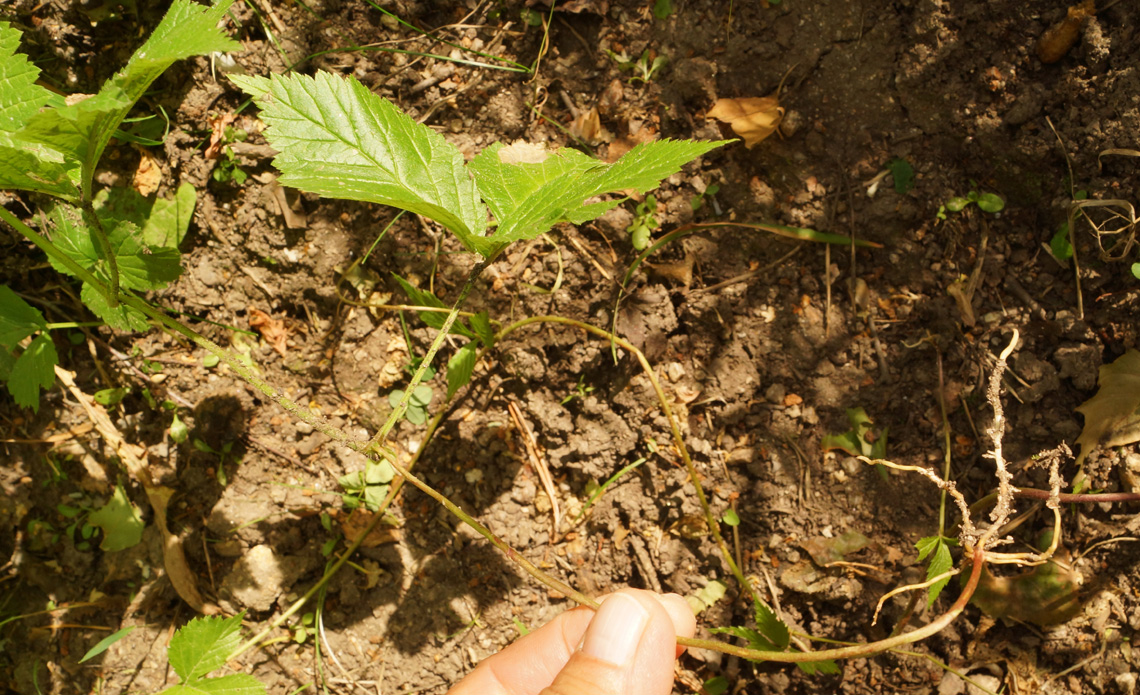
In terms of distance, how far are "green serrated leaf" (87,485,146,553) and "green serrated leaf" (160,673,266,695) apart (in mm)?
799

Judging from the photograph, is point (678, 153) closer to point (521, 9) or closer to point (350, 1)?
point (521, 9)

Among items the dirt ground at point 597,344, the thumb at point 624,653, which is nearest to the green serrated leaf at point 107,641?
the dirt ground at point 597,344

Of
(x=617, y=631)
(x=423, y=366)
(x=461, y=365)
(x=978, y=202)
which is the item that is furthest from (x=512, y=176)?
(x=978, y=202)

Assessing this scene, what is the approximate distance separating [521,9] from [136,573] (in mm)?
2857

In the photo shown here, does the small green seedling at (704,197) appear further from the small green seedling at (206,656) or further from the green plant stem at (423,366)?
the small green seedling at (206,656)

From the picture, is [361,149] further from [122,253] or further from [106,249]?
[122,253]

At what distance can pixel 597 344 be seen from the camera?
2523 mm

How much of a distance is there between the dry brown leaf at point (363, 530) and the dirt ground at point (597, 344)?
3 cm

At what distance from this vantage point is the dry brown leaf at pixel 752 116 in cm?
249

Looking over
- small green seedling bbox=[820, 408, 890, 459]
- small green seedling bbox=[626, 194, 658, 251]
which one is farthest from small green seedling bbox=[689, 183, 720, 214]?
small green seedling bbox=[820, 408, 890, 459]

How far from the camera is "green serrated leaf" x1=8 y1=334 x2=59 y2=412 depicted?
2250 mm

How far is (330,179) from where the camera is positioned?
5.31ft

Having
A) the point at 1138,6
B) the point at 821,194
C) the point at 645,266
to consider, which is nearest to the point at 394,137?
the point at 645,266

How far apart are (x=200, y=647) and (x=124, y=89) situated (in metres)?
1.82
